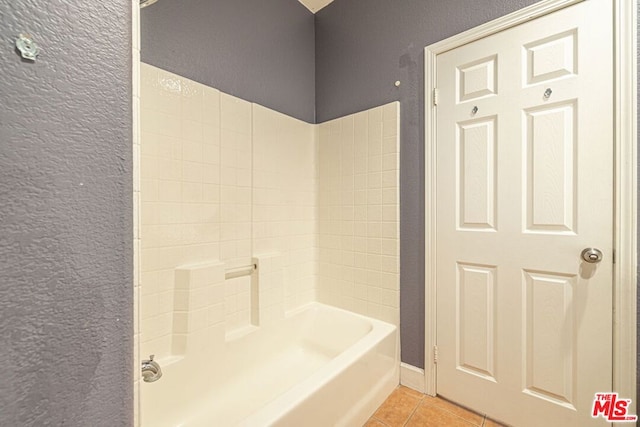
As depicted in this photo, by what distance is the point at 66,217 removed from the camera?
1.55 feet

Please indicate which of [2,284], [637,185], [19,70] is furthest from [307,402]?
[637,185]

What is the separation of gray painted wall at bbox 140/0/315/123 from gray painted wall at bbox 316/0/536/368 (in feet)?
1.28

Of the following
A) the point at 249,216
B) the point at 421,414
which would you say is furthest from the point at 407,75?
the point at 421,414

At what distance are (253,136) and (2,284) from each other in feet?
4.73

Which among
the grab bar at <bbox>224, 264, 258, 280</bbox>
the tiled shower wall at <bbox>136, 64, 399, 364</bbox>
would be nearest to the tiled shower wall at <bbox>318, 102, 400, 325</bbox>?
the tiled shower wall at <bbox>136, 64, 399, 364</bbox>

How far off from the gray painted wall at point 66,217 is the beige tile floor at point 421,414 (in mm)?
1362

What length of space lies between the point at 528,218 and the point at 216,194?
161 cm

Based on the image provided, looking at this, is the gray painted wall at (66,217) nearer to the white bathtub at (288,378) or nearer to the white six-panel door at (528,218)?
the white bathtub at (288,378)

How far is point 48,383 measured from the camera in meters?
0.45

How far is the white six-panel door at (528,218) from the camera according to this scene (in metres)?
1.17

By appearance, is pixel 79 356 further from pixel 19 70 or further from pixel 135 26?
pixel 135 26

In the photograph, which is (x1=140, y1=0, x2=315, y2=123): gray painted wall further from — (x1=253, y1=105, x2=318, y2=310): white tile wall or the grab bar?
the grab bar

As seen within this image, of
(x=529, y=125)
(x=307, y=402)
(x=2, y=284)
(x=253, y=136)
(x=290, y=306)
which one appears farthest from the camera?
(x=290, y=306)

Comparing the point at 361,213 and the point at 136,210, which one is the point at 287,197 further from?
the point at 136,210
